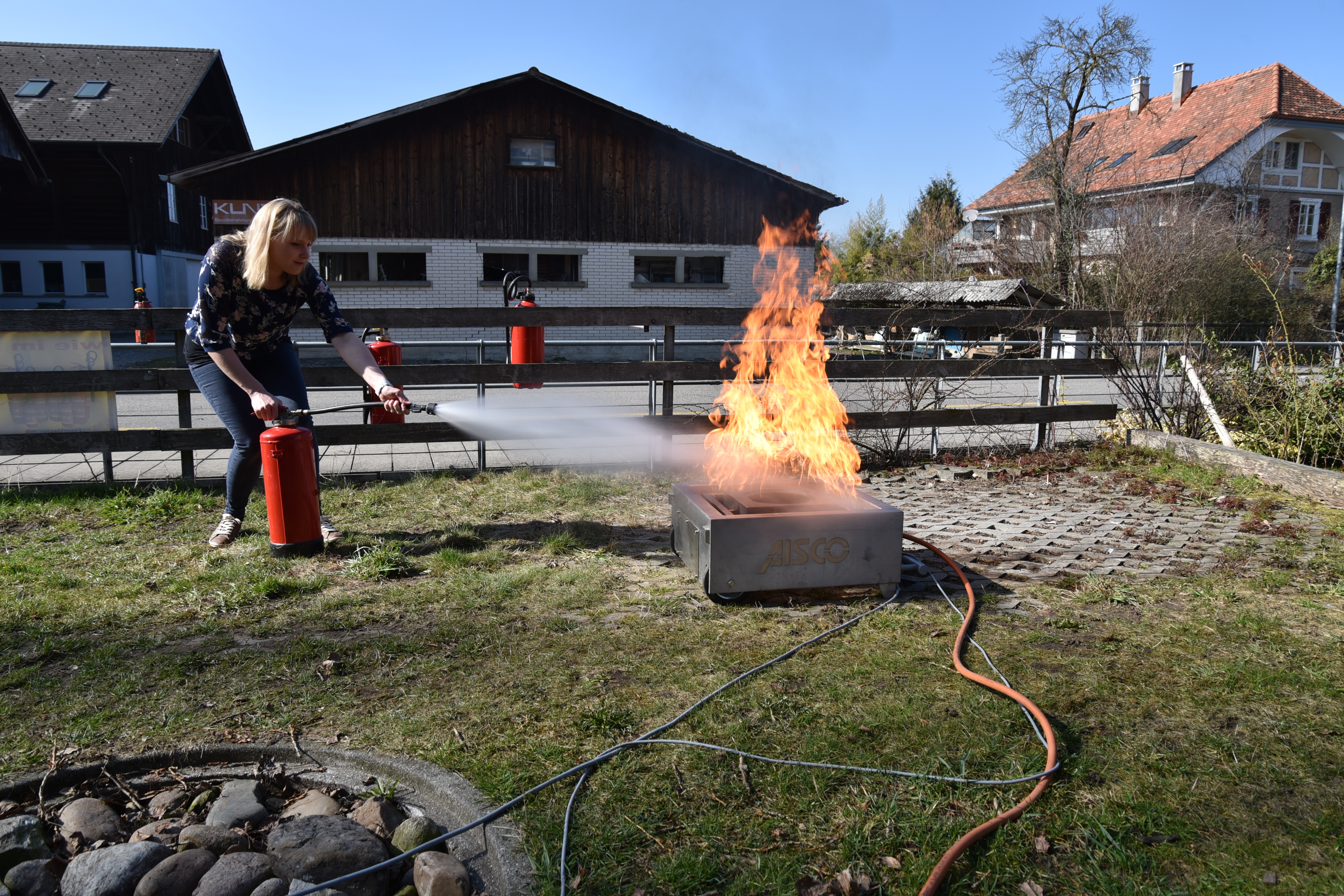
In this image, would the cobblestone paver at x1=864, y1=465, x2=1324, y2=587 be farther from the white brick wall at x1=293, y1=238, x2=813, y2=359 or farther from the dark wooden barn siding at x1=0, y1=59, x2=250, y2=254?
the dark wooden barn siding at x1=0, y1=59, x2=250, y2=254

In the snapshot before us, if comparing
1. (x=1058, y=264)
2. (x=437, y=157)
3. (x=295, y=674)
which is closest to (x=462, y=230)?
(x=437, y=157)

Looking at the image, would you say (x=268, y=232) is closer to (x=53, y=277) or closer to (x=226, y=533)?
(x=226, y=533)

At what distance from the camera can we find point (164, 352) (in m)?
20.9

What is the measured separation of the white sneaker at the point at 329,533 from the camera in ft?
15.7

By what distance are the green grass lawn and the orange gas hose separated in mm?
32

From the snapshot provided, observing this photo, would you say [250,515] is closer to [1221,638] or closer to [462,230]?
[1221,638]

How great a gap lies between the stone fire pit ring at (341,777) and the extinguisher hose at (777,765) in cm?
5

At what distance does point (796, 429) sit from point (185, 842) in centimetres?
350

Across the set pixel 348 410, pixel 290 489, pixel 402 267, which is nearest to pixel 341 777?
pixel 290 489

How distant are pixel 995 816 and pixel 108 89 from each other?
37334 millimetres

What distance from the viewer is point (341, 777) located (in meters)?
2.48

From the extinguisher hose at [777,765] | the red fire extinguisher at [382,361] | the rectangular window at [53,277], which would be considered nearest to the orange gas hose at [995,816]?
the extinguisher hose at [777,765]

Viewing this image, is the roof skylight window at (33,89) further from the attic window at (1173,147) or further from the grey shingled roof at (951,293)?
the attic window at (1173,147)

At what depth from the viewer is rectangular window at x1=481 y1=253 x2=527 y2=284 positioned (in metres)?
22.5
